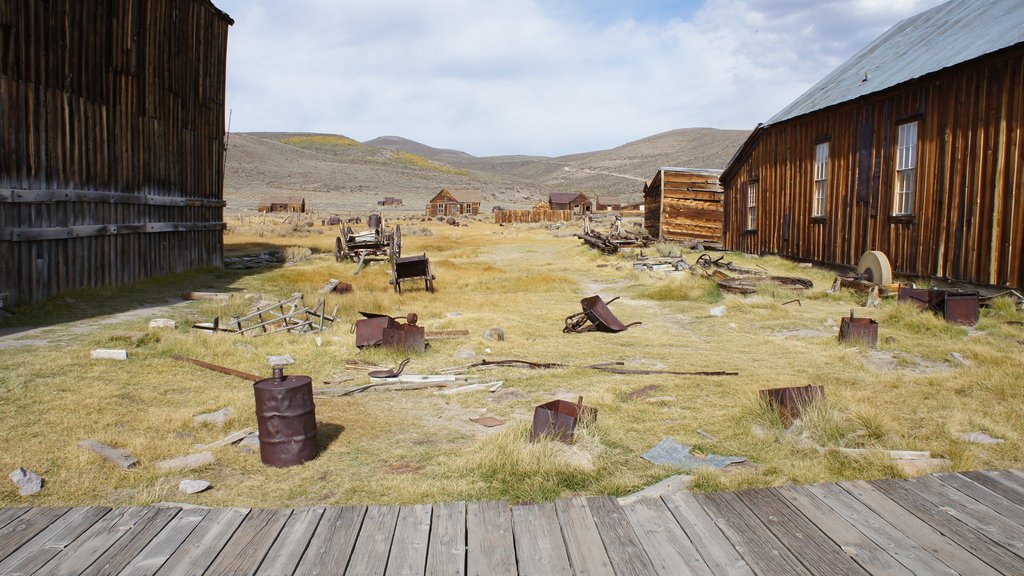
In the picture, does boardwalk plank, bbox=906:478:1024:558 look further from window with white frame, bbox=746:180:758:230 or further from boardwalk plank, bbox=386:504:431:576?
window with white frame, bbox=746:180:758:230

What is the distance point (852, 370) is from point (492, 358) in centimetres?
383

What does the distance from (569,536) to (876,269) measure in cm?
1105

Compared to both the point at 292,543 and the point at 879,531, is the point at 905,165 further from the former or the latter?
the point at 292,543

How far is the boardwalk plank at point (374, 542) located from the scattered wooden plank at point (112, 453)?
2.22 m

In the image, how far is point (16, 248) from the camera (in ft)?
33.3

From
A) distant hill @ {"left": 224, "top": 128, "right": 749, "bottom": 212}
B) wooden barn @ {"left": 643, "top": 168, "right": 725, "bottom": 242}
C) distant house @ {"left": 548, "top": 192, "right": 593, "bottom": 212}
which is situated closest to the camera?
wooden barn @ {"left": 643, "top": 168, "right": 725, "bottom": 242}

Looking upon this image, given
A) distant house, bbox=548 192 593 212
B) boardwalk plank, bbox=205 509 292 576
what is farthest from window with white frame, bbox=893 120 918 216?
distant house, bbox=548 192 593 212

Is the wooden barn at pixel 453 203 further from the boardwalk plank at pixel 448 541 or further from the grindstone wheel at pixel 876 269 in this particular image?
the boardwalk plank at pixel 448 541

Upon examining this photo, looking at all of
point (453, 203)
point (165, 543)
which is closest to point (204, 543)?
point (165, 543)

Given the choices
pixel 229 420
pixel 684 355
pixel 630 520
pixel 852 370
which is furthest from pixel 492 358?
pixel 630 520

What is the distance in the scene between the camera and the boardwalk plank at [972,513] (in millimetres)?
2986

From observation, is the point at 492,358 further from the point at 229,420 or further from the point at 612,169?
the point at 612,169

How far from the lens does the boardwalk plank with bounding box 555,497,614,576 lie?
9.19 feet

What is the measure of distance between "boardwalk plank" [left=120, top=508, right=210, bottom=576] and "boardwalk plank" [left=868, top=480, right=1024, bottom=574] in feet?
10.9
